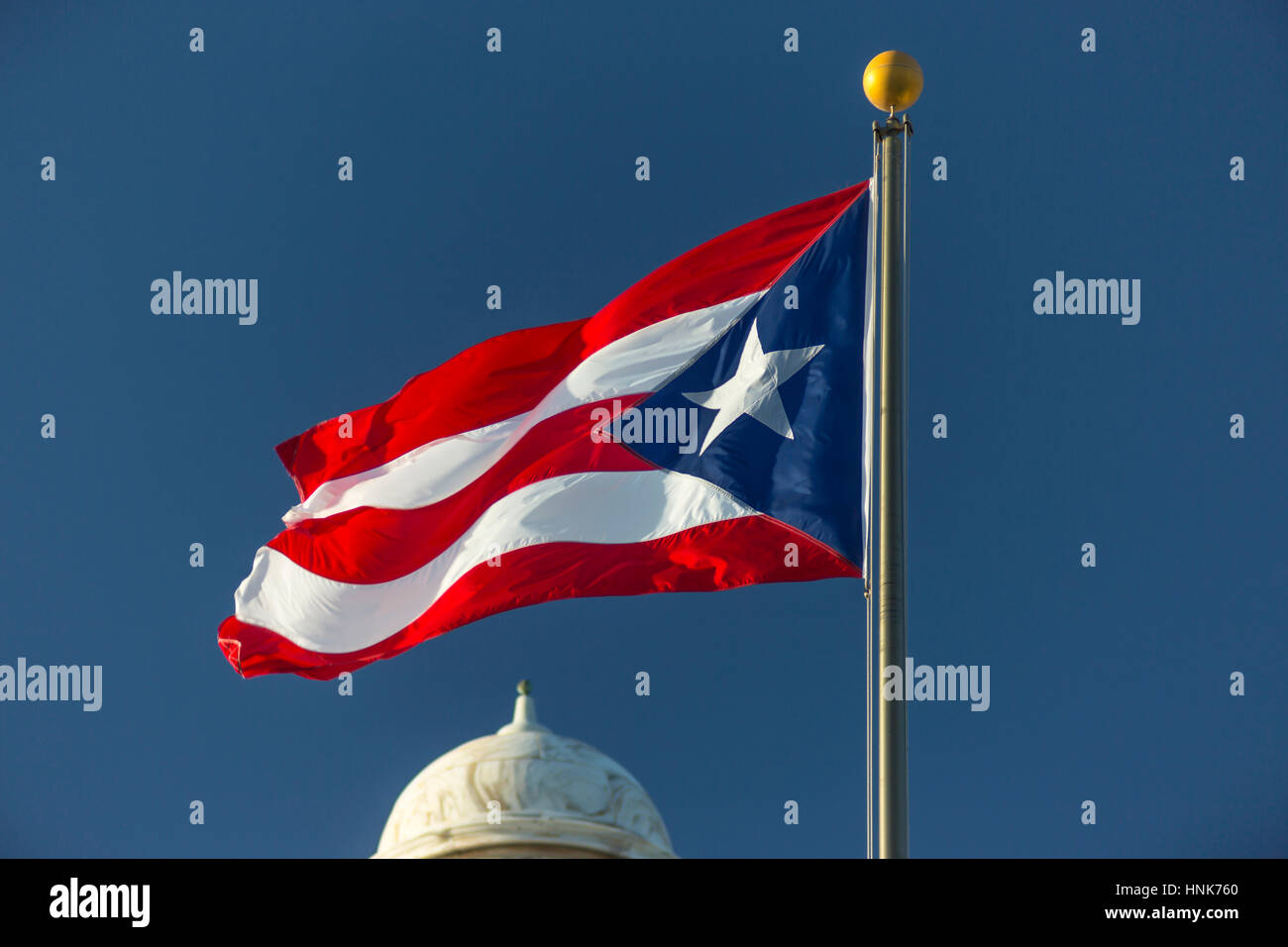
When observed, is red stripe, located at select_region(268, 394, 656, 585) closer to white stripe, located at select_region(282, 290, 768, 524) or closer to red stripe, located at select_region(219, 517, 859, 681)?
white stripe, located at select_region(282, 290, 768, 524)

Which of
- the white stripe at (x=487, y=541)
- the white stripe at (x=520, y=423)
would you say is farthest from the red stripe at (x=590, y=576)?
the white stripe at (x=520, y=423)

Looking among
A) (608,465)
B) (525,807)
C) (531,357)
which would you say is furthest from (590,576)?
(531,357)

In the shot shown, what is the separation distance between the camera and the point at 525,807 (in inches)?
963

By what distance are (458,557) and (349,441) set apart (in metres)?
2.42

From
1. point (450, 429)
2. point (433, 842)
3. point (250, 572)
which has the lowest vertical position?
point (433, 842)

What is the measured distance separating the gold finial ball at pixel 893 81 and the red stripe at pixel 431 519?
466cm

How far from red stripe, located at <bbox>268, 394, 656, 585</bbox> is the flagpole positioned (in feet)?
14.6

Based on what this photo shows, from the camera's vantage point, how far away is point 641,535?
24156 millimetres

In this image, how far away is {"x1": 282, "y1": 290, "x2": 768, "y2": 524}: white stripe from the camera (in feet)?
83.0

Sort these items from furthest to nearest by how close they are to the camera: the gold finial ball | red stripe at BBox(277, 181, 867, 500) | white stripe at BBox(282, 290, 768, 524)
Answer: white stripe at BBox(282, 290, 768, 524) → red stripe at BBox(277, 181, 867, 500) → the gold finial ball

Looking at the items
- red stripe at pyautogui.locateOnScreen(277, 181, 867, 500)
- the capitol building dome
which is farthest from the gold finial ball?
the capitol building dome

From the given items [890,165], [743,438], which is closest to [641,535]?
[743,438]
